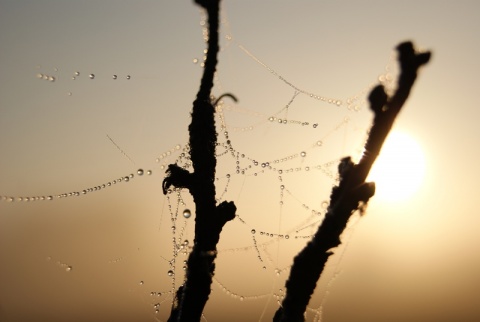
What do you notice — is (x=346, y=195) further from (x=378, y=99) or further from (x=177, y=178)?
(x=177, y=178)

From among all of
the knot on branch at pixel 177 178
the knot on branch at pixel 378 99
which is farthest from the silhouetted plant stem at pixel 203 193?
the knot on branch at pixel 378 99

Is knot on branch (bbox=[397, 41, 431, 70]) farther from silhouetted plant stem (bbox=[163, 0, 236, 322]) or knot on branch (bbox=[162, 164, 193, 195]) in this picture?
knot on branch (bbox=[162, 164, 193, 195])

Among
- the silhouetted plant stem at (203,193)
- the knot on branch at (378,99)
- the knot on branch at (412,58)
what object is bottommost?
the silhouetted plant stem at (203,193)

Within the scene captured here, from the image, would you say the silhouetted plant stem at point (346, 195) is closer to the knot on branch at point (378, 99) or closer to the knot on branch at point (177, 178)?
the knot on branch at point (378, 99)

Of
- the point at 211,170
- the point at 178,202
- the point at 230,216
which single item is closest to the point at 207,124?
the point at 211,170

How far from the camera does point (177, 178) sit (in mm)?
3076

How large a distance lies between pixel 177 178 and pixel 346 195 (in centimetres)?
120

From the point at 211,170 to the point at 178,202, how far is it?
2670 millimetres

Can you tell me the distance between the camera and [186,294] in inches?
109

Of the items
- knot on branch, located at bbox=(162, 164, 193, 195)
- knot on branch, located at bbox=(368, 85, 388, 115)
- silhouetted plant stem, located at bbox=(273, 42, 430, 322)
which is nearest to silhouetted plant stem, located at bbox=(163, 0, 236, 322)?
knot on branch, located at bbox=(162, 164, 193, 195)

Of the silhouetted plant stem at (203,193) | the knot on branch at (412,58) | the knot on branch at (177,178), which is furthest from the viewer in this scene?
the knot on branch at (177,178)

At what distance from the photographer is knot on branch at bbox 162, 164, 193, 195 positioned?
2969mm

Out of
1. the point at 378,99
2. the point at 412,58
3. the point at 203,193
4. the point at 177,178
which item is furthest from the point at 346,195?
the point at 177,178

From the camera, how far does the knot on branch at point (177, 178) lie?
2969mm
